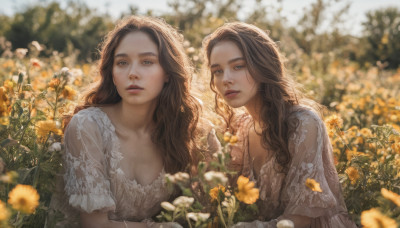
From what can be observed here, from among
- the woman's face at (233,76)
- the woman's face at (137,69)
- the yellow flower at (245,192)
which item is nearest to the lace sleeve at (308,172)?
the woman's face at (233,76)

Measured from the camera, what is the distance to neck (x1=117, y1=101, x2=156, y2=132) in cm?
246

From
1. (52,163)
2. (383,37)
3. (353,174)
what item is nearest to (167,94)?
(52,163)

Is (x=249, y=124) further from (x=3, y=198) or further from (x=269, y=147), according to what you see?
Answer: (x=3, y=198)

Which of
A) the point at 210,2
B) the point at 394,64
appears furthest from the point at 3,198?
the point at 394,64

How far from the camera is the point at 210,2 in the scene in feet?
23.3

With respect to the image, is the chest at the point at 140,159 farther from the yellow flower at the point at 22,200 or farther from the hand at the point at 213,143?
the yellow flower at the point at 22,200

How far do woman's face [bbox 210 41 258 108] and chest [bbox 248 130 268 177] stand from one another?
35cm

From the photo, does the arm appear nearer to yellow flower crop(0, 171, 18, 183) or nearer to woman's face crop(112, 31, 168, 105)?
woman's face crop(112, 31, 168, 105)

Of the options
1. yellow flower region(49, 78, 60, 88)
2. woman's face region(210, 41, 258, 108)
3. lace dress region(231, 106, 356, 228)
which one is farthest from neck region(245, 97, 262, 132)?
yellow flower region(49, 78, 60, 88)

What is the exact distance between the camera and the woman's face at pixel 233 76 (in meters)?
2.41

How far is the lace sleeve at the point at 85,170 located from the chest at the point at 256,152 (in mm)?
1000

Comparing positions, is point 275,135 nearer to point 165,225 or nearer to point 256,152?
point 256,152

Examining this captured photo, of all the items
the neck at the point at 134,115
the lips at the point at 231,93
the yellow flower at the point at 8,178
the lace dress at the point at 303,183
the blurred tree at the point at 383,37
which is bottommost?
the lace dress at the point at 303,183

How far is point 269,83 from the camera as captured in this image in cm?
253
